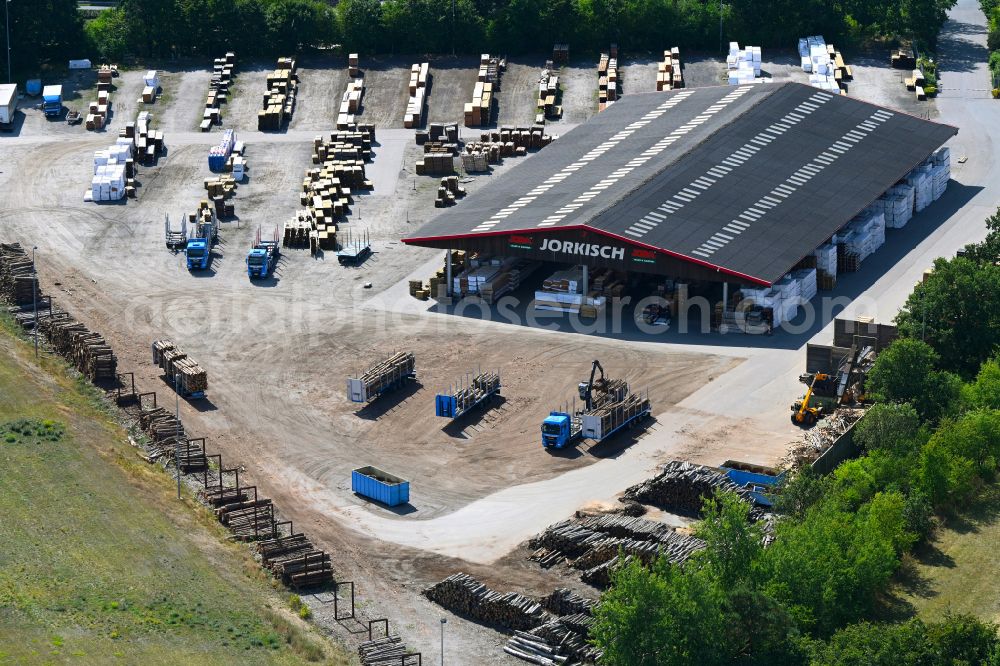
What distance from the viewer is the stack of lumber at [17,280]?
113 m

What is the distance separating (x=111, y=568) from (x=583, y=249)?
42.8 metres

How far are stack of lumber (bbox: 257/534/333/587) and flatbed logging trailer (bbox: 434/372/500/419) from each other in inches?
740

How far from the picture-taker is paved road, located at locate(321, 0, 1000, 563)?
84.2 m

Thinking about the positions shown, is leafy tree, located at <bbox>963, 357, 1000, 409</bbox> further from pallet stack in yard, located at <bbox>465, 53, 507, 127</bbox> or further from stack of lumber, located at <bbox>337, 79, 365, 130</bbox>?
stack of lumber, located at <bbox>337, 79, 365, 130</bbox>

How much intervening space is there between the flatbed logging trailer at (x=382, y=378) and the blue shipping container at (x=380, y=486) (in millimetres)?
10540

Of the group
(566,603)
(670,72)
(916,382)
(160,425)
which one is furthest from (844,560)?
(670,72)

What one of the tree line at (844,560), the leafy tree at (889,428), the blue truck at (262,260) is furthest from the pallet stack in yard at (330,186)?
the leafy tree at (889,428)

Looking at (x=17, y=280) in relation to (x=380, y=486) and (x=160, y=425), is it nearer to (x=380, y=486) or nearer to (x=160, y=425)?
(x=160, y=425)

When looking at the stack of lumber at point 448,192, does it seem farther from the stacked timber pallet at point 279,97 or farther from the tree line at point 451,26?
the tree line at point 451,26

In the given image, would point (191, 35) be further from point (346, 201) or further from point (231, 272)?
point (231, 272)

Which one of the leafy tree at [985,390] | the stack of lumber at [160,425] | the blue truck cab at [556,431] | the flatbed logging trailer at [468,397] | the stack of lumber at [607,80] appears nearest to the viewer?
the leafy tree at [985,390]

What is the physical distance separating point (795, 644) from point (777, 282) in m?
43.0

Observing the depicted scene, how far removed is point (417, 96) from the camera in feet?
516

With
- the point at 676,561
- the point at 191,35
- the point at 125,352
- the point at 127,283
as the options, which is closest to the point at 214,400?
the point at 125,352
